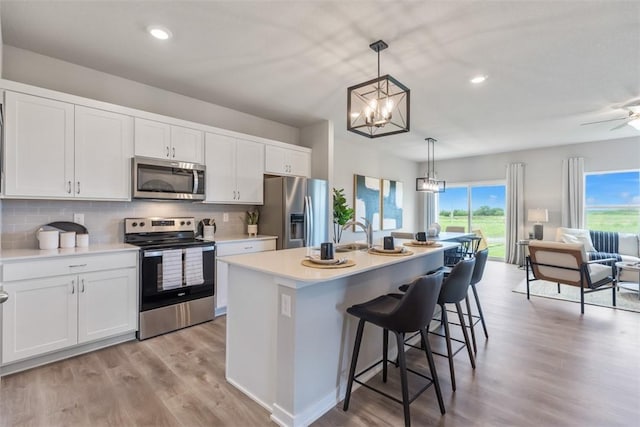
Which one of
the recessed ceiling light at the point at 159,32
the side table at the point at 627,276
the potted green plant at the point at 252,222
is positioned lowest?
the side table at the point at 627,276

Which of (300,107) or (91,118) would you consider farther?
(300,107)

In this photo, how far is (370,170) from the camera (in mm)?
6812

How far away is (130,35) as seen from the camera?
97.3 inches

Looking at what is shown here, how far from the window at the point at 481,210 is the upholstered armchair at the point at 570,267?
10.9 feet

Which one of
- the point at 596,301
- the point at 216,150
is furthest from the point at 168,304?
the point at 596,301

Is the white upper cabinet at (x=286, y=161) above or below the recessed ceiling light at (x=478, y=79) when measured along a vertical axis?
below

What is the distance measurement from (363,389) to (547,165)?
7.06 m

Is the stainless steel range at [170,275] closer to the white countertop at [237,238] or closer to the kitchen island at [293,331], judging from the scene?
the white countertop at [237,238]

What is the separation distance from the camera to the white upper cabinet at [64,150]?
244 cm

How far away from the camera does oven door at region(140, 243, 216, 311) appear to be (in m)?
2.93

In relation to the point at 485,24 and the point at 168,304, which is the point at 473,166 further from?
the point at 168,304

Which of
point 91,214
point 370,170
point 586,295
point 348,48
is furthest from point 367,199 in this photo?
point 91,214

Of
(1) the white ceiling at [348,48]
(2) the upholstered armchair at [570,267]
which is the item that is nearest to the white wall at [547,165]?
(1) the white ceiling at [348,48]

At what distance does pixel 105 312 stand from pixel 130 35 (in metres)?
2.39
